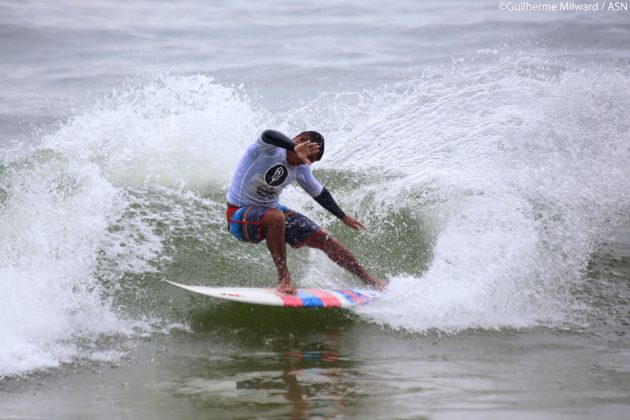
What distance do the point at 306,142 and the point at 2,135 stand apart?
27.7 ft

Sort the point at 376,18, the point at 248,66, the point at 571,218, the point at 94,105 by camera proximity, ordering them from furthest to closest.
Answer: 1. the point at 376,18
2. the point at 248,66
3. the point at 94,105
4. the point at 571,218

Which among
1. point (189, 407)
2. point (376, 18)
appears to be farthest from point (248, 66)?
point (189, 407)

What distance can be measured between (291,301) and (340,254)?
0.80 m

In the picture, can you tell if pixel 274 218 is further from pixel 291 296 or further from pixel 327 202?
pixel 291 296

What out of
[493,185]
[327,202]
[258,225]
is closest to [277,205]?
[258,225]

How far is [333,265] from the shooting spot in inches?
296

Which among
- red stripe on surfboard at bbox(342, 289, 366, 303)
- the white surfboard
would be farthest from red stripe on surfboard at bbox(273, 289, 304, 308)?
red stripe on surfboard at bbox(342, 289, 366, 303)

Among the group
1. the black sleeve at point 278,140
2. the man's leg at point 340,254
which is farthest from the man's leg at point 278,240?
the black sleeve at point 278,140

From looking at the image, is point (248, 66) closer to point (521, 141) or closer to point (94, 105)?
point (94, 105)

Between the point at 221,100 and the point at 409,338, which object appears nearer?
the point at 409,338

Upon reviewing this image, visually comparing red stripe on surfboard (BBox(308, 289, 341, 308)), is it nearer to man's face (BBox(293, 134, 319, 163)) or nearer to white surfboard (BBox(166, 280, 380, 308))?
white surfboard (BBox(166, 280, 380, 308))

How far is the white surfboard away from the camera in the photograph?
6051 mm

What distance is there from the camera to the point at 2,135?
42.0 feet

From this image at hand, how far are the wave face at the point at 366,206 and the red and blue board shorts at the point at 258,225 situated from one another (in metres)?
0.64
